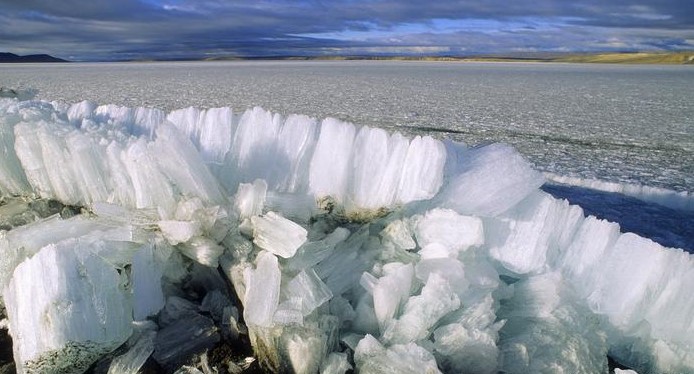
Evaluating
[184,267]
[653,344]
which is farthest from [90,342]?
[653,344]

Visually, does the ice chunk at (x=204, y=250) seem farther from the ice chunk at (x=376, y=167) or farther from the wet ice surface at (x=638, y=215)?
the wet ice surface at (x=638, y=215)

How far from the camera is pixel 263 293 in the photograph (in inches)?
53.0

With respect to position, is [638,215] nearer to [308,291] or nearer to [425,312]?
[425,312]

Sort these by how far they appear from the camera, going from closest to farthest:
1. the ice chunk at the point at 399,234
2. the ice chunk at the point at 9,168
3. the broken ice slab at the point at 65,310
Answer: the broken ice slab at the point at 65,310 → the ice chunk at the point at 399,234 → the ice chunk at the point at 9,168

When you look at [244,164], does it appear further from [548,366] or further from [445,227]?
[548,366]

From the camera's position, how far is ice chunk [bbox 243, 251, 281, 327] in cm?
133

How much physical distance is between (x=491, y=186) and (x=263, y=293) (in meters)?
0.77

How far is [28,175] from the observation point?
196 centimetres

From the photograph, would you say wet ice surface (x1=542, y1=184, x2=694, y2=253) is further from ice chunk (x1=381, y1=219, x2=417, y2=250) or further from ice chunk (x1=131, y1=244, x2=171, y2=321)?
ice chunk (x1=131, y1=244, x2=171, y2=321)

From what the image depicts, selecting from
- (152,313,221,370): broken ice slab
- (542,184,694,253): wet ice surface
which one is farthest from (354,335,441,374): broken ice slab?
(542,184,694,253): wet ice surface

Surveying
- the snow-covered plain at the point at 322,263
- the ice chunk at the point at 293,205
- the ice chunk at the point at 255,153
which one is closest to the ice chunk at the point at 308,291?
the snow-covered plain at the point at 322,263

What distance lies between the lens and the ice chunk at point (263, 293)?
4.35 ft

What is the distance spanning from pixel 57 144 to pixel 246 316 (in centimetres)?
102

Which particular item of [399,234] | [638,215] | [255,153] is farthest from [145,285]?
[638,215]
